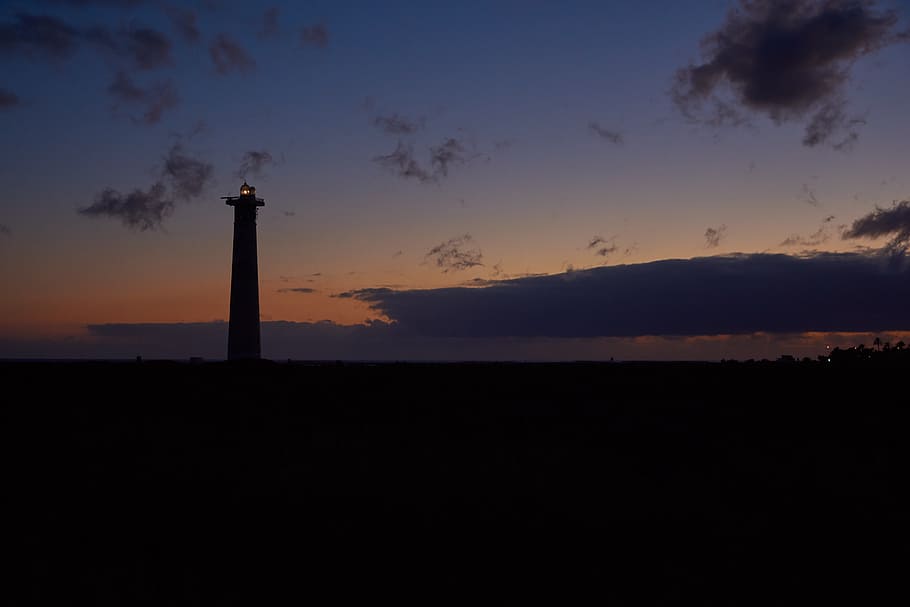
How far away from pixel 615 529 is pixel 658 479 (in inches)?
186

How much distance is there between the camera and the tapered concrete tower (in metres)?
64.3

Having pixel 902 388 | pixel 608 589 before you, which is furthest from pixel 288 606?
pixel 902 388

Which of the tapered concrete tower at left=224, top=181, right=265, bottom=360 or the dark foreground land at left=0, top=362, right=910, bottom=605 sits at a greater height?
the tapered concrete tower at left=224, top=181, right=265, bottom=360

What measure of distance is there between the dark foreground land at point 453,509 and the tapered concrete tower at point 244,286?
34307mm

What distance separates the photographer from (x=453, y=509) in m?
14.8

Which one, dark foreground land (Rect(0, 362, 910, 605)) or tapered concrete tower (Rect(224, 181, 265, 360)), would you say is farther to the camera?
tapered concrete tower (Rect(224, 181, 265, 360))

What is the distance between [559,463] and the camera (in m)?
19.7

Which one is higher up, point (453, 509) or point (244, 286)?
point (244, 286)

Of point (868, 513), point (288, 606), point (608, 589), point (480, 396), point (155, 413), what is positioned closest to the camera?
point (288, 606)

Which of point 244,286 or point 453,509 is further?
point 244,286

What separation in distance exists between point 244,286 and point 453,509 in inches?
2061

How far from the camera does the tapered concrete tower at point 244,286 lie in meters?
64.3

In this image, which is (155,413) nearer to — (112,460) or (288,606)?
(112,460)

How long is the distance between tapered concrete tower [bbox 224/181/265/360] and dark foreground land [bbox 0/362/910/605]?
3431cm
